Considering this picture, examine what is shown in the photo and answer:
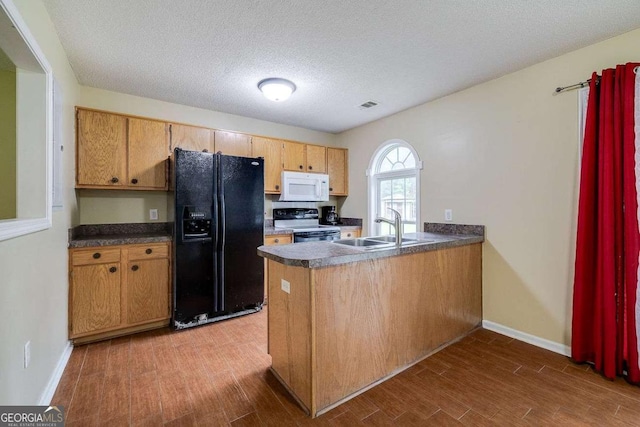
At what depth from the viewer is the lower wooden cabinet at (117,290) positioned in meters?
2.45

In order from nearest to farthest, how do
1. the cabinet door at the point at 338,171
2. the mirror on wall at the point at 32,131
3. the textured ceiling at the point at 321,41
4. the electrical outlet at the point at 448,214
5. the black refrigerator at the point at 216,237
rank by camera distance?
the mirror on wall at the point at 32,131
the textured ceiling at the point at 321,41
the black refrigerator at the point at 216,237
the electrical outlet at the point at 448,214
the cabinet door at the point at 338,171

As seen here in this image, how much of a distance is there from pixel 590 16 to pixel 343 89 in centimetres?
192

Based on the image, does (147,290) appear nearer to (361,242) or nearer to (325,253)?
(325,253)

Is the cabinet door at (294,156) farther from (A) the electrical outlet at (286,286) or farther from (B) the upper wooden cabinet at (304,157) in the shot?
(A) the electrical outlet at (286,286)

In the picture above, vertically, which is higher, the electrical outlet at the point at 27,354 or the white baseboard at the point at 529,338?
the electrical outlet at the point at 27,354

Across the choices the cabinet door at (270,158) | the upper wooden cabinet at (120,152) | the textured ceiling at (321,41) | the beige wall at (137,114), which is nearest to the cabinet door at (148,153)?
the upper wooden cabinet at (120,152)

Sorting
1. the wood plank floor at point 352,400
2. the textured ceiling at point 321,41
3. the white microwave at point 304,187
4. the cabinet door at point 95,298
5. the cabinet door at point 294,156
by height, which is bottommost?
the wood plank floor at point 352,400

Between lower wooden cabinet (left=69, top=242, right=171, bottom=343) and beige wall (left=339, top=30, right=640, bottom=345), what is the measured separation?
10.1 feet

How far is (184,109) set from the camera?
11.4ft

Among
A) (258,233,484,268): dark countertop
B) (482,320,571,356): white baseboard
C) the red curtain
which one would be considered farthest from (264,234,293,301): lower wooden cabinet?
the red curtain

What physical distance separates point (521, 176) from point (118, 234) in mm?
4121
